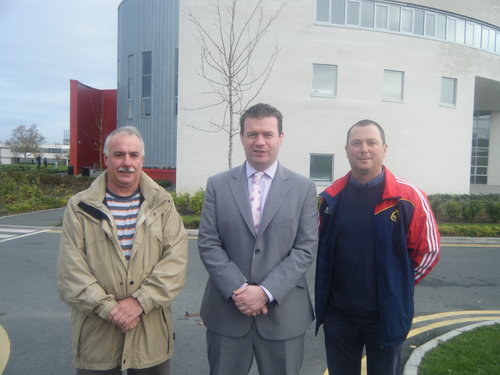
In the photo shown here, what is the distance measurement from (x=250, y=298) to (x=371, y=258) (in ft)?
3.03

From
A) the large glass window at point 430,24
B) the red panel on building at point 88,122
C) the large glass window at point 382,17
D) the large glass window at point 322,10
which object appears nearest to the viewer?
the large glass window at point 322,10

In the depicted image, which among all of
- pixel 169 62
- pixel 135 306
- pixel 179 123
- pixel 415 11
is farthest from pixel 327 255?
pixel 169 62

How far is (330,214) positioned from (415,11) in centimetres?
1890

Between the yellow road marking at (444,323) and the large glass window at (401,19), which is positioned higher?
the large glass window at (401,19)

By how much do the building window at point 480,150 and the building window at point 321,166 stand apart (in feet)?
59.2

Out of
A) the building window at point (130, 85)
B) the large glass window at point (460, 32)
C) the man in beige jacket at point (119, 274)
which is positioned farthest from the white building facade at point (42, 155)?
the man in beige jacket at point (119, 274)

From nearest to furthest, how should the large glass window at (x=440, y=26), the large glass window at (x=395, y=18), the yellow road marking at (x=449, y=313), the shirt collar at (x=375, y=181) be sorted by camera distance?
the shirt collar at (x=375, y=181) → the yellow road marking at (x=449, y=313) → the large glass window at (x=395, y=18) → the large glass window at (x=440, y=26)

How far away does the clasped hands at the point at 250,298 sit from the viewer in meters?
2.42

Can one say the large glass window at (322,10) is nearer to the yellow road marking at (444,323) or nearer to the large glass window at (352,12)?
the large glass window at (352,12)

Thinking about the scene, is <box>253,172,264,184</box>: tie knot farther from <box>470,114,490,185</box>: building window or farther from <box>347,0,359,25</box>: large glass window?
<box>470,114,490,185</box>: building window

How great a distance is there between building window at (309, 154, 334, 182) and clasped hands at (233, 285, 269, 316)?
605 inches

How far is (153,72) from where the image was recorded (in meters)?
28.7

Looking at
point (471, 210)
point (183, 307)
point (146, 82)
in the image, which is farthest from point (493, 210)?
point (146, 82)

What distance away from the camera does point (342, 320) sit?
112 inches
